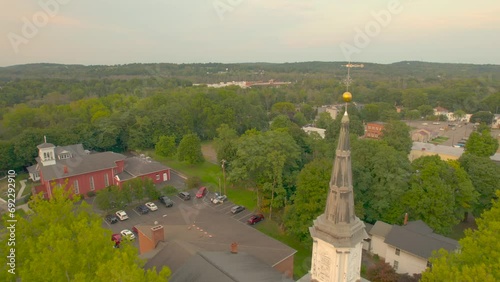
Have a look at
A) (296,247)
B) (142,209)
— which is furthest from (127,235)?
(142,209)

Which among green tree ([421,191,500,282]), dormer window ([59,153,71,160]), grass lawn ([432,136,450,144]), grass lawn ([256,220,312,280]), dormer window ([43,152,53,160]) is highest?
green tree ([421,191,500,282])

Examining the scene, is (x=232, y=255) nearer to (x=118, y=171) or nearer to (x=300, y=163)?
(x=300, y=163)

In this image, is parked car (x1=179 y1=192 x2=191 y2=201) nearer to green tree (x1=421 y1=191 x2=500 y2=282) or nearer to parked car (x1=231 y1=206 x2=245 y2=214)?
parked car (x1=231 y1=206 x2=245 y2=214)

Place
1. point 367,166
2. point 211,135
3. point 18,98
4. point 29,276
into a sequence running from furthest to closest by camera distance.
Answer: point 18,98, point 211,135, point 367,166, point 29,276

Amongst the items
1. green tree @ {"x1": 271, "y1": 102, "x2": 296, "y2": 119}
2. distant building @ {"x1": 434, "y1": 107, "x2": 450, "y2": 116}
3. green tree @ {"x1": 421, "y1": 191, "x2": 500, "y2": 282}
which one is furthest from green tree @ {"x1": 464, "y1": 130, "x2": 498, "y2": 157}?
distant building @ {"x1": 434, "y1": 107, "x2": 450, "y2": 116}

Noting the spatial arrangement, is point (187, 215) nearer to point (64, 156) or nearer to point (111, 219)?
point (111, 219)

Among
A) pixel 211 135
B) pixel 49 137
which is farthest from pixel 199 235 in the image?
pixel 211 135
